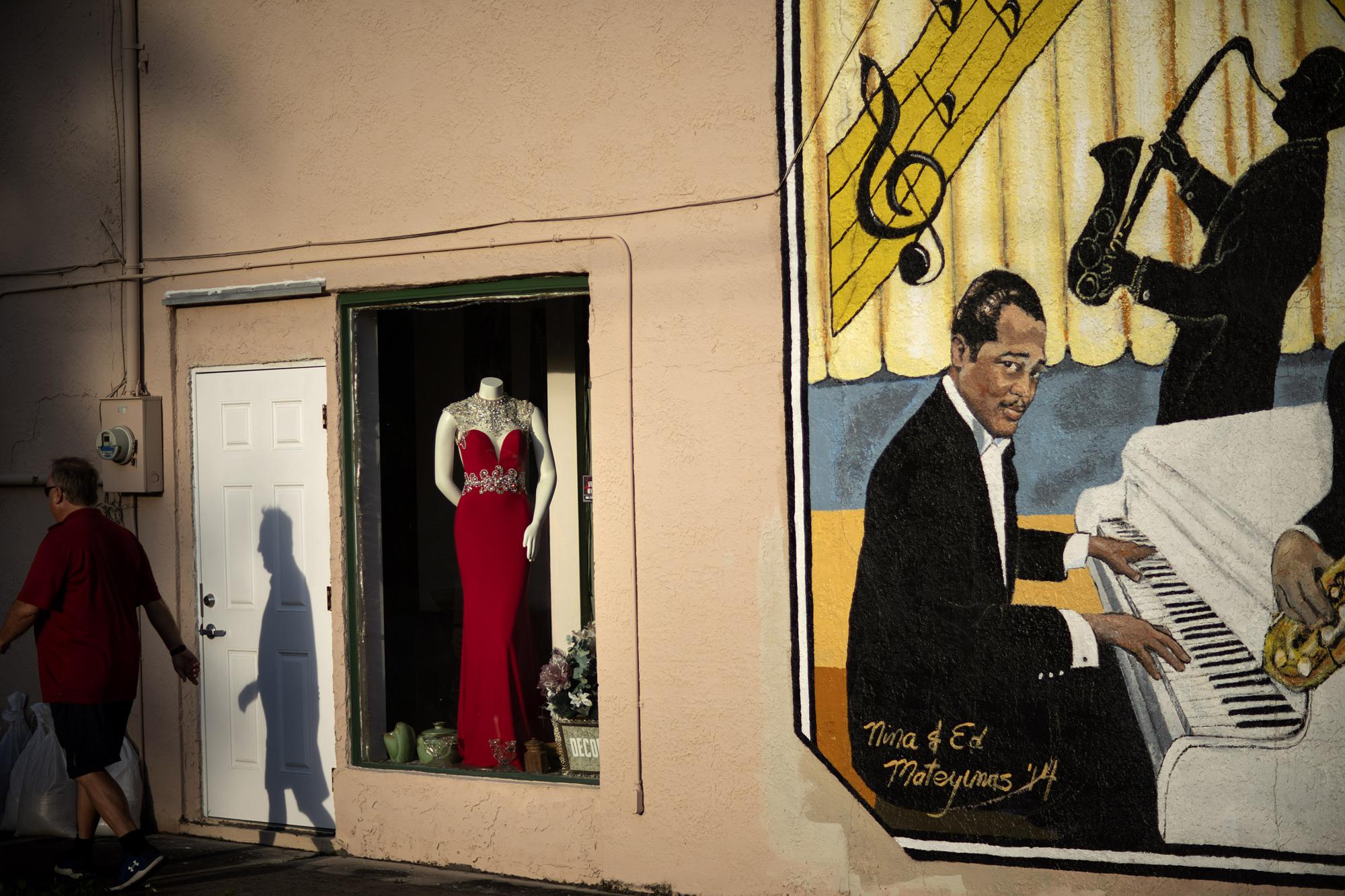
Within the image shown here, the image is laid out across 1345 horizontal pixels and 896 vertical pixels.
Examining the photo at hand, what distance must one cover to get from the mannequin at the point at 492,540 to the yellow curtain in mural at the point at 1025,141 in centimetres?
186

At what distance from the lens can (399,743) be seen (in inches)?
249

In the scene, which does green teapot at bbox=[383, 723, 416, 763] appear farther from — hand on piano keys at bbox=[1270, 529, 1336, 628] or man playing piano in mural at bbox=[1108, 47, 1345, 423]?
hand on piano keys at bbox=[1270, 529, 1336, 628]

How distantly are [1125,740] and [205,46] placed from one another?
18.1 ft

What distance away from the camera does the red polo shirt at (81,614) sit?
5586 millimetres

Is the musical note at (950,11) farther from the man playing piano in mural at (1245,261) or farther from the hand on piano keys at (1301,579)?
the hand on piano keys at (1301,579)

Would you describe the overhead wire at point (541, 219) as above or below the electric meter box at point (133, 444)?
above

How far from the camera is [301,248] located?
20.7 feet

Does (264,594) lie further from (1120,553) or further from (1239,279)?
(1239,279)

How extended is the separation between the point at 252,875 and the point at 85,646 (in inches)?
52.0

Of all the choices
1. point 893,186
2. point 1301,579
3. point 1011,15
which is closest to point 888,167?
point 893,186

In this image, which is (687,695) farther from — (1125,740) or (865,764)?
(1125,740)

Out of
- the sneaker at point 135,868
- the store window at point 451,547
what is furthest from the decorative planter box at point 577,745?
the sneaker at point 135,868

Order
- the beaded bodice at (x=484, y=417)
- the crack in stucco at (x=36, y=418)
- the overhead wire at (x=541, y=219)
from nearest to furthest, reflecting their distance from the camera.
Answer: the overhead wire at (x=541, y=219)
the beaded bodice at (x=484, y=417)
the crack in stucco at (x=36, y=418)

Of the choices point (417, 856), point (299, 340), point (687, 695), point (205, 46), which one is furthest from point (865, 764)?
point (205, 46)
